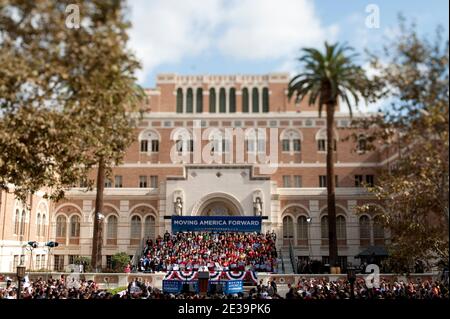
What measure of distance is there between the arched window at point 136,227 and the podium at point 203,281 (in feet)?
73.7

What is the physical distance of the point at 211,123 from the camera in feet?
181

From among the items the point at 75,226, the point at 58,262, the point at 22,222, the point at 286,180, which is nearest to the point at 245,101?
the point at 286,180

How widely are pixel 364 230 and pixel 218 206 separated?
48.7 feet

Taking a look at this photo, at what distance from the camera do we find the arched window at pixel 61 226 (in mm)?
49750

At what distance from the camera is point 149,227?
4922cm

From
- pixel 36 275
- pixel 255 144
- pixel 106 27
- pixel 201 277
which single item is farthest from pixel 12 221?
pixel 106 27

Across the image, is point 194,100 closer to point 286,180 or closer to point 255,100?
point 255,100

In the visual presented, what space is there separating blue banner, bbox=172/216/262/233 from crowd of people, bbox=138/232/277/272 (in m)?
1.61

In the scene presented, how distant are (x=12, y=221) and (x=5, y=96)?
2823 cm

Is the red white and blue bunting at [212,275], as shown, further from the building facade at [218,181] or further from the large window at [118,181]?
the large window at [118,181]

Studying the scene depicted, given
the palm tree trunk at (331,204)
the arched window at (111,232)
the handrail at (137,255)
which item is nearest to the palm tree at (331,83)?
the palm tree trunk at (331,204)

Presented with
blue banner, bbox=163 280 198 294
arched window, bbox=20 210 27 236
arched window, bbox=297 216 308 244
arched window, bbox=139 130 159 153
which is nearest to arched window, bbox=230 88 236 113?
arched window, bbox=139 130 159 153

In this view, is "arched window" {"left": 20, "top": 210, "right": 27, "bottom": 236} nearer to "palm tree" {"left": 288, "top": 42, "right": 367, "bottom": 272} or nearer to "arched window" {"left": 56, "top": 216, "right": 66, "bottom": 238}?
"arched window" {"left": 56, "top": 216, "right": 66, "bottom": 238}

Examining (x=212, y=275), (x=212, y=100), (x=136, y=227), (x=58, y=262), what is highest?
(x=212, y=100)
